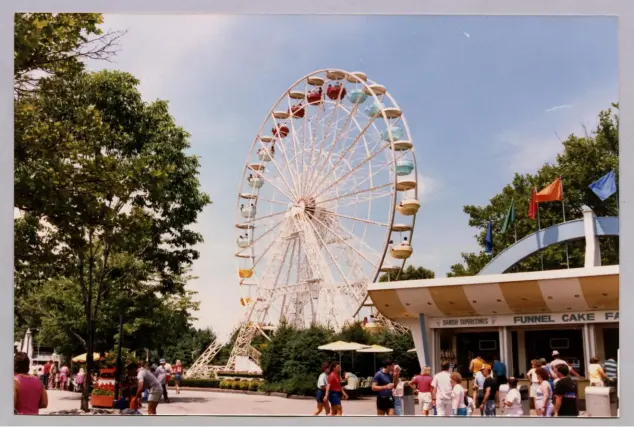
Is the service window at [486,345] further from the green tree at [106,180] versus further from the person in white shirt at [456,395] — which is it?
the green tree at [106,180]

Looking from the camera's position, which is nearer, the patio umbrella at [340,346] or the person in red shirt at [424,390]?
the person in red shirt at [424,390]

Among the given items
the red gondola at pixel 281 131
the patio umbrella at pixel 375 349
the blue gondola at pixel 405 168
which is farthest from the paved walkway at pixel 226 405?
the red gondola at pixel 281 131

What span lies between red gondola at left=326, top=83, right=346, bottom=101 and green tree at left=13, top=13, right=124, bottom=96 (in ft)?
30.9

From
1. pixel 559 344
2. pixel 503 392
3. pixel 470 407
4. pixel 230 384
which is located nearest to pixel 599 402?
pixel 503 392

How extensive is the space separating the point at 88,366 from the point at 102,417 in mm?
4822

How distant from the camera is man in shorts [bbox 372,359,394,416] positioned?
1227cm

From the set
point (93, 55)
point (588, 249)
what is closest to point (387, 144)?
point (588, 249)

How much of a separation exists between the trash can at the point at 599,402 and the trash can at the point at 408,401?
2826mm

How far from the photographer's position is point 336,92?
22.8 m

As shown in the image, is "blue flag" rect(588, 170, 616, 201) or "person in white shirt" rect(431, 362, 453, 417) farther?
"blue flag" rect(588, 170, 616, 201)

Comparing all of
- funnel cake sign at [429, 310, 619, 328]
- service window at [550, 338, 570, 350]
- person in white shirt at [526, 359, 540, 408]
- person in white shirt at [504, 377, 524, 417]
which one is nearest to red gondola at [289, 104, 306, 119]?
funnel cake sign at [429, 310, 619, 328]

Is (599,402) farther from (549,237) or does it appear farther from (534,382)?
(549,237)

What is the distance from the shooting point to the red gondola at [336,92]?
22578 mm

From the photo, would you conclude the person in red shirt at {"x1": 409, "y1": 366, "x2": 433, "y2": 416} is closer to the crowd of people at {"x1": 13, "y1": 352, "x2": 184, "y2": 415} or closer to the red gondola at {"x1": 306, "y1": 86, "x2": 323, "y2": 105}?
the crowd of people at {"x1": 13, "y1": 352, "x2": 184, "y2": 415}
